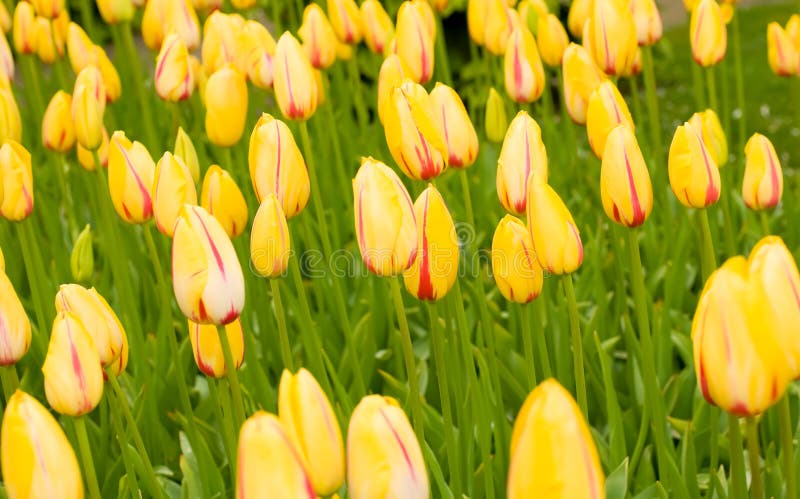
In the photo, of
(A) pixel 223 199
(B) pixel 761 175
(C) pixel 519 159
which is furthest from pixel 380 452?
(B) pixel 761 175

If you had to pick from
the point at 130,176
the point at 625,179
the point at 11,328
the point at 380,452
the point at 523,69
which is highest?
the point at 523,69

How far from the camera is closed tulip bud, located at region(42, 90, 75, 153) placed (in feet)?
8.59

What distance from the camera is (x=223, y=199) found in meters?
1.95

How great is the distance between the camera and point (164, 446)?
2.41 m

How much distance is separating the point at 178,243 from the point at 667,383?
1.33m

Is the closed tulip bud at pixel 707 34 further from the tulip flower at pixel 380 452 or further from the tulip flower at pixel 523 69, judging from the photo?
the tulip flower at pixel 380 452

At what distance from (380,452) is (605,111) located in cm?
102

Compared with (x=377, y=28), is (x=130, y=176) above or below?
below

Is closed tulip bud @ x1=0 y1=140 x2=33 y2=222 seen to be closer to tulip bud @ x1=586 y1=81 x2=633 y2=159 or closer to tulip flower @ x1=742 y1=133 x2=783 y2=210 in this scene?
tulip bud @ x1=586 y1=81 x2=633 y2=159

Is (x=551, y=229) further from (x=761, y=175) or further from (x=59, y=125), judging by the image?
(x=59, y=125)

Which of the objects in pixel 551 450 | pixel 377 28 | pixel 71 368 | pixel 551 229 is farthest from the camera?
Result: pixel 377 28

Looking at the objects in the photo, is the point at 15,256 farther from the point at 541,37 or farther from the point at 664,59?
the point at 664,59

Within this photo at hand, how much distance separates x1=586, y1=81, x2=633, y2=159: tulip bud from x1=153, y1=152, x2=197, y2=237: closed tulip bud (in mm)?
698

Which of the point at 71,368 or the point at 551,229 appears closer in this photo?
the point at 71,368
